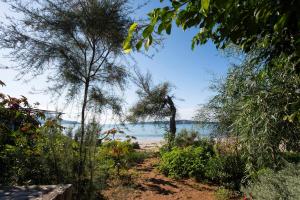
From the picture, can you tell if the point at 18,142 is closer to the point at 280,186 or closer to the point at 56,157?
the point at 56,157

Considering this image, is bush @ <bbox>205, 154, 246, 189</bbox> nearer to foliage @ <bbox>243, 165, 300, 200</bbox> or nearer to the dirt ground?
the dirt ground

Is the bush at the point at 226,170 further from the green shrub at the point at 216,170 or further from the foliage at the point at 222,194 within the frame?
the foliage at the point at 222,194

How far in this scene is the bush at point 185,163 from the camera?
8.14 m

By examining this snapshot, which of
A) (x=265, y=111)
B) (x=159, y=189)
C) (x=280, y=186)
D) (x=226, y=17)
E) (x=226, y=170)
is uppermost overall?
(x=226, y=17)

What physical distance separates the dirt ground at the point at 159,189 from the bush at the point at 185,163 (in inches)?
11.4

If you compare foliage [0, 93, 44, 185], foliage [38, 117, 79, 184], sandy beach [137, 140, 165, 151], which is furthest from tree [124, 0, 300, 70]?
sandy beach [137, 140, 165, 151]

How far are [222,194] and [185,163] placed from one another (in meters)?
2.06

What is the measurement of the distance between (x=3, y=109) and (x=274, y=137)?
17.6ft

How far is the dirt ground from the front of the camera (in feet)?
20.2

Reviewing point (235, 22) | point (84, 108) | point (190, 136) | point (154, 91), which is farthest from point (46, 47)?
point (154, 91)

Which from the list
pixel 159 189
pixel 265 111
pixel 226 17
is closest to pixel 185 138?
pixel 159 189

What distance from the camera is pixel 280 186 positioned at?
4.29m

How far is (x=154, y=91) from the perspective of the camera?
1870 centimetres

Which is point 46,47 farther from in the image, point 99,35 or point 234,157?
point 234,157
